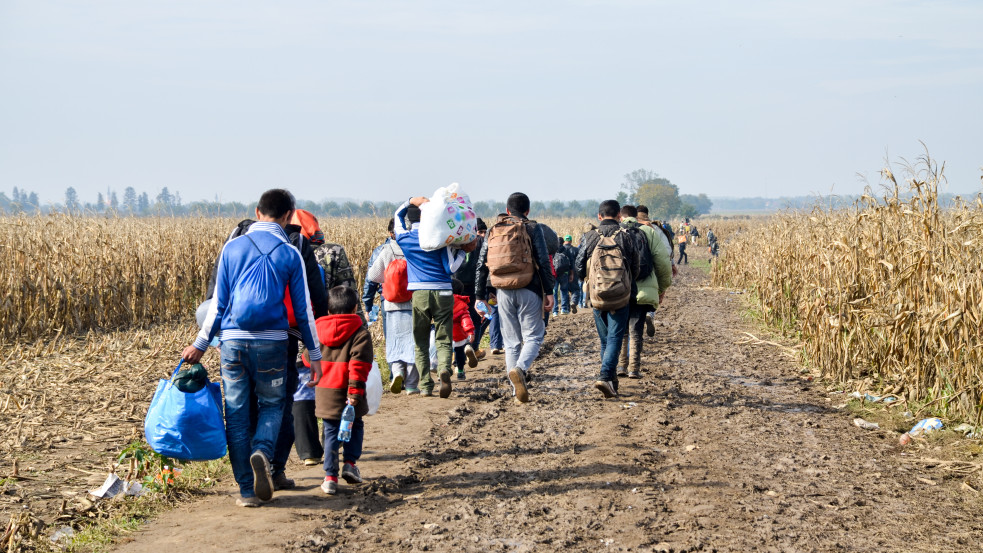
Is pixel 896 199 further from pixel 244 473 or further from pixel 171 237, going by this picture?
pixel 171 237

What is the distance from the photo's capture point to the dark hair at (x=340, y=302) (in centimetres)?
579

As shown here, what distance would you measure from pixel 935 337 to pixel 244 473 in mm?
6330

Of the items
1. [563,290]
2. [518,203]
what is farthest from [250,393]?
[563,290]

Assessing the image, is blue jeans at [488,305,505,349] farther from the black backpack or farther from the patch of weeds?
the patch of weeds

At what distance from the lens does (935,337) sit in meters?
7.91

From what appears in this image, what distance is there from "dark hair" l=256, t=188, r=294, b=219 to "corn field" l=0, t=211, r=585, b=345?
8.28 m

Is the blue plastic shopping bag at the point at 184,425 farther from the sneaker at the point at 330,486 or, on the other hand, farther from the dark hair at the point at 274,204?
the dark hair at the point at 274,204

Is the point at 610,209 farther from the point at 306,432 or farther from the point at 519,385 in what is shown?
the point at 306,432

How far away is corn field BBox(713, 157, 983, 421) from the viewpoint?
24.8 ft

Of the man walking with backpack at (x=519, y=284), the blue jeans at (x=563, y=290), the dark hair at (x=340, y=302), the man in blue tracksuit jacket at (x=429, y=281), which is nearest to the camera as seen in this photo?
the dark hair at (x=340, y=302)

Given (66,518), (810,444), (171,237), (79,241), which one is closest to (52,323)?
(79,241)

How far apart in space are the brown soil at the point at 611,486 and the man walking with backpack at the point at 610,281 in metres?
0.49

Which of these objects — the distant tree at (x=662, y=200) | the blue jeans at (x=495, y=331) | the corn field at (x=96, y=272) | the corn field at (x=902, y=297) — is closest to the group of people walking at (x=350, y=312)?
the blue jeans at (x=495, y=331)

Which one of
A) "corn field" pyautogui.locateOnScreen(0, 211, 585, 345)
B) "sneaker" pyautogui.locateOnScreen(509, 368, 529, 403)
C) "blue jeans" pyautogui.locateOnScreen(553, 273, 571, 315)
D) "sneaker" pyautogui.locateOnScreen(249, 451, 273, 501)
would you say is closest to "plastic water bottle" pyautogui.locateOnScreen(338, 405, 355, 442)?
"sneaker" pyautogui.locateOnScreen(249, 451, 273, 501)
